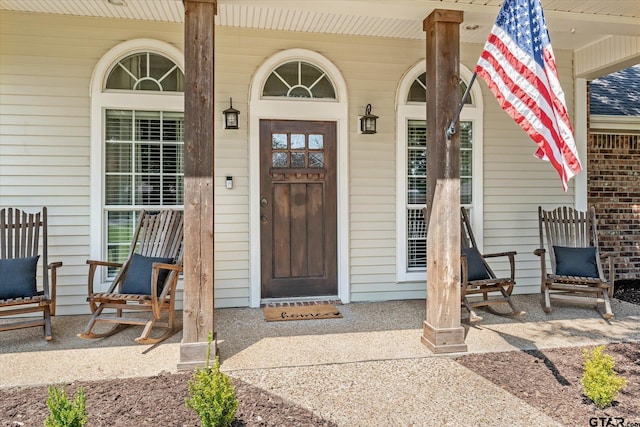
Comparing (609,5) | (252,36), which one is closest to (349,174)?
(252,36)

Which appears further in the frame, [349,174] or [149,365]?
[349,174]

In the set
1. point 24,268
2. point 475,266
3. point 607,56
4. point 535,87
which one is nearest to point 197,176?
point 24,268

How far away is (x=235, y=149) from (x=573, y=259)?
370 centimetres

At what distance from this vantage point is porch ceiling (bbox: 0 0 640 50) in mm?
3326

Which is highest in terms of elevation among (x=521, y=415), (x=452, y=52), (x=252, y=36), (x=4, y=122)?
(x=252, y=36)

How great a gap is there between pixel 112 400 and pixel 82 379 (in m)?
0.44

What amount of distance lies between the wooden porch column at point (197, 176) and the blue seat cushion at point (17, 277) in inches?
63.4

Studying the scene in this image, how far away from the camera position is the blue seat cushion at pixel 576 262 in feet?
14.5

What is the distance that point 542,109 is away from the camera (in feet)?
8.28

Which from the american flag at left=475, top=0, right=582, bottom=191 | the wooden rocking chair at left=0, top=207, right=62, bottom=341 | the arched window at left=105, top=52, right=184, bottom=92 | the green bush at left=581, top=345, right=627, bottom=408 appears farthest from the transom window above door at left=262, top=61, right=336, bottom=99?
the green bush at left=581, top=345, right=627, bottom=408

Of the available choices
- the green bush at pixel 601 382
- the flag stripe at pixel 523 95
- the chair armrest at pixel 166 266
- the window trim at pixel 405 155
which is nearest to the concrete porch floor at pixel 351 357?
the green bush at pixel 601 382

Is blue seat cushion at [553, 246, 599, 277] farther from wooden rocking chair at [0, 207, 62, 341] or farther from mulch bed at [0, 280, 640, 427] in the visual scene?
wooden rocking chair at [0, 207, 62, 341]

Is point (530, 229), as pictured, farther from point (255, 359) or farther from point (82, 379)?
point (82, 379)

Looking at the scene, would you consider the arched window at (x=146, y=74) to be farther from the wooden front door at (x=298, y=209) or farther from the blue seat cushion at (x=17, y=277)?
the blue seat cushion at (x=17, y=277)
